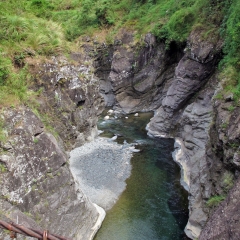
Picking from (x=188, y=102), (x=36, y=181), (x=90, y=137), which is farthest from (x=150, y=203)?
(x=188, y=102)

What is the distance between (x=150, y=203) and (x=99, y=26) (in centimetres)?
2999

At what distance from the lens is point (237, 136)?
1068 centimetres

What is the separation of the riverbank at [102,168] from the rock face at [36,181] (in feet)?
→ 9.43

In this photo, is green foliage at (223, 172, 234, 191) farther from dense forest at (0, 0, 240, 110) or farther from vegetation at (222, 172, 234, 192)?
dense forest at (0, 0, 240, 110)

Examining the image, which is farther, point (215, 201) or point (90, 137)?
point (90, 137)

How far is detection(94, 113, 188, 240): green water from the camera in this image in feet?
44.7

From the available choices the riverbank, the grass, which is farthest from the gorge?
the riverbank

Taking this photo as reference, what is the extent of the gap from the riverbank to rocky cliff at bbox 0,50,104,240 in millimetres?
1999

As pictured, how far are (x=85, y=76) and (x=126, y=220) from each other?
10.6m

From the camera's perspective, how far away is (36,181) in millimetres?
10602

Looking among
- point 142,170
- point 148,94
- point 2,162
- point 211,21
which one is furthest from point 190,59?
→ point 2,162

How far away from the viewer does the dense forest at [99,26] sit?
41.0 ft

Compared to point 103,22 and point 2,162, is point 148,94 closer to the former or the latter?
point 103,22

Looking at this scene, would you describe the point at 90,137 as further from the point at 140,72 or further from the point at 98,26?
the point at 98,26
